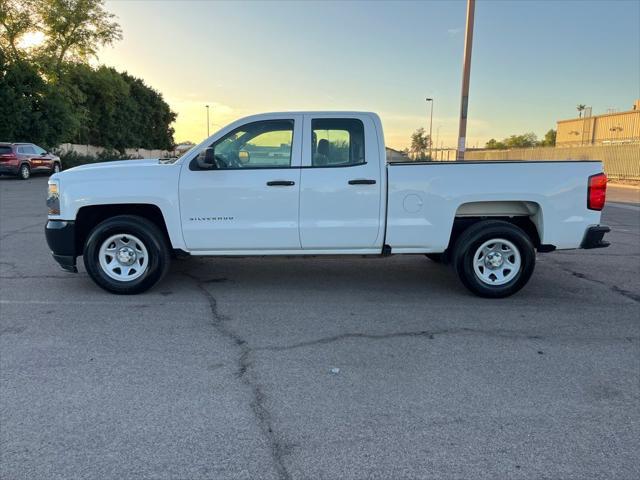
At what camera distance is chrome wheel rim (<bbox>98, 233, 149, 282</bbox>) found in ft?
18.0

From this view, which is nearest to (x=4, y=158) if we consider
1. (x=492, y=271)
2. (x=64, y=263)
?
(x=64, y=263)

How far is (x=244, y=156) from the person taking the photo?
212 inches

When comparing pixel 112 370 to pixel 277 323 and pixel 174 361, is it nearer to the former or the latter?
pixel 174 361

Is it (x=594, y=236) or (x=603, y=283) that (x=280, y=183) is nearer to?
(x=594, y=236)

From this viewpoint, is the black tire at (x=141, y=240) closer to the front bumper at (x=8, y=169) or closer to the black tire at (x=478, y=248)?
the black tire at (x=478, y=248)

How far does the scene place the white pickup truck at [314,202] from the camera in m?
5.30

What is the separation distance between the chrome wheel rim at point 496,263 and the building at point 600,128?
48854 mm

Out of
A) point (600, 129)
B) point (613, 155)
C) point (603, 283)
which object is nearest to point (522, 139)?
point (600, 129)

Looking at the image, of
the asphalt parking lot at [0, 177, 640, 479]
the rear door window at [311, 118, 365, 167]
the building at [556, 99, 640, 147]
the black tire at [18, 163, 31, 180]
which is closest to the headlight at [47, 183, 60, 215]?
the asphalt parking lot at [0, 177, 640, 479]

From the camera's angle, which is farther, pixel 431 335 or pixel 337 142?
pixel 337 142

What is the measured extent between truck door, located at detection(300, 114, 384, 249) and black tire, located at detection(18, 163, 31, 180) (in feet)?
73.7

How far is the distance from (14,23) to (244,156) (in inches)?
1420

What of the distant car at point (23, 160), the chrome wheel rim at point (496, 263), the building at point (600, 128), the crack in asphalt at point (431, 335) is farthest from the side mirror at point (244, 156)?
the building at point (600, 128)

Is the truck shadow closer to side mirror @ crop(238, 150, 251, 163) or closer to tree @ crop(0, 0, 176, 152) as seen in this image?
side mirror @ crop(238, 150, 251, 163)
